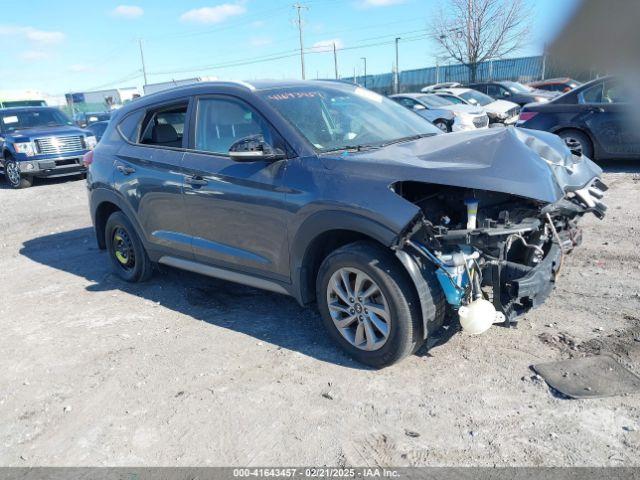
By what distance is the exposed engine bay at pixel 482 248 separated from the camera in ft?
10.2

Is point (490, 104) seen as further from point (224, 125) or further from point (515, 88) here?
point (224, 125)

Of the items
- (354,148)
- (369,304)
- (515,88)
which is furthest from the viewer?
(515,88)

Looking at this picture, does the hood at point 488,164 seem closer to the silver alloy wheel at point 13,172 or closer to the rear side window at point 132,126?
the rear side window at point 132,126

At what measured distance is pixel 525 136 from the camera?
362 cm

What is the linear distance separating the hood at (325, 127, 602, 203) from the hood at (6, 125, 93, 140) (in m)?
11.7

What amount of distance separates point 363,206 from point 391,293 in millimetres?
563

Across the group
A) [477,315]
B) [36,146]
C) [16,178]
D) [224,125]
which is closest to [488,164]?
[477,315]

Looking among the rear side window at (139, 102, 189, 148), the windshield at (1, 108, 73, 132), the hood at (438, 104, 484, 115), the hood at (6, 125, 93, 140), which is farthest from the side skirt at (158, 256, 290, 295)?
the windshield at (1, 108, 73, 132)

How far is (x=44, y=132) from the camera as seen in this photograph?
12.9m

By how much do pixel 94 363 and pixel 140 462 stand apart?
137 centimetres

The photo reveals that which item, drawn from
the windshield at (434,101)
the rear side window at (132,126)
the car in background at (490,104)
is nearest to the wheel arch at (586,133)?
the car in background at (490,104)

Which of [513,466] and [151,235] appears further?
[151,235]

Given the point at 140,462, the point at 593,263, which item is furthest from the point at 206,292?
the point at 593,263

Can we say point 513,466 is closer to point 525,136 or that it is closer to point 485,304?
point 485,304
